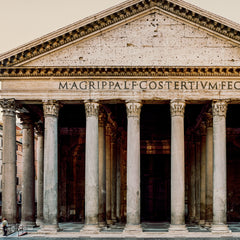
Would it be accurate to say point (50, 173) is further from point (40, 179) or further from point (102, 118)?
point (40, 179)

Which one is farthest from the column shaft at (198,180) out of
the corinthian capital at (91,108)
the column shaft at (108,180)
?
the corinthian capital at (91,108)

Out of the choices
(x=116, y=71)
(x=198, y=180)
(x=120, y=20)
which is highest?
(x=120, y=20)

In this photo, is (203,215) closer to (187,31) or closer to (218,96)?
(218,96)

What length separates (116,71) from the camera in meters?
25.9

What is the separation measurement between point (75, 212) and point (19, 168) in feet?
77.2

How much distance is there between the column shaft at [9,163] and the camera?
25.7 meters

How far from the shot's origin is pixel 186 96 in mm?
25922

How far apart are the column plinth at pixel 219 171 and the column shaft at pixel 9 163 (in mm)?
9855

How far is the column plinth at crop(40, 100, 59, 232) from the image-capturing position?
25.4m

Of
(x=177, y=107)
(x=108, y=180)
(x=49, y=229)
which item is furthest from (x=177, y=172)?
(x=49, y=229)

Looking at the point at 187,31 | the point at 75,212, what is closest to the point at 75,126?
the point at 75,212

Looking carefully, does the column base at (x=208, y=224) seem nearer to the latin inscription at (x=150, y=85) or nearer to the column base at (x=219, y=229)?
the column base at (x=219, y=229)

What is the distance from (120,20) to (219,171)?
8.97 m

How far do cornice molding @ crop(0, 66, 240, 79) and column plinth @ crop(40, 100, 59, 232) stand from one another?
1560mm
